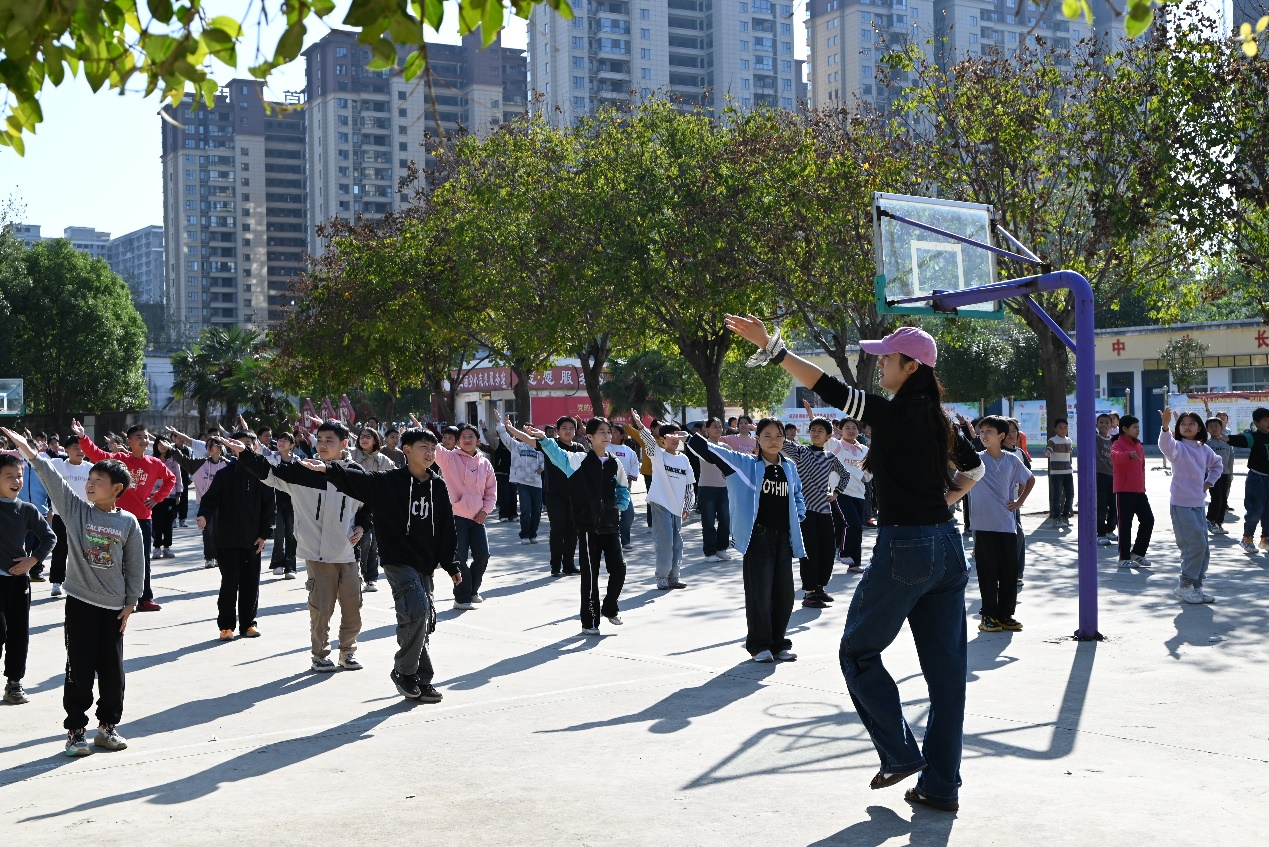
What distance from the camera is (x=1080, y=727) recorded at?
6828mm

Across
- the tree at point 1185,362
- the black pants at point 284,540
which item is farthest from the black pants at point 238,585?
the tree at point 1185,362

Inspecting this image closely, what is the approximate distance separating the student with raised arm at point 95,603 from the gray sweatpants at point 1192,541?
8524mm

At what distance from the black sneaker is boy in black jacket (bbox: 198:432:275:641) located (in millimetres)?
3203

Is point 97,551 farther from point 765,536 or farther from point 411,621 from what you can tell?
point 765,536

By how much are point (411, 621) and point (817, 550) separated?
5.05 meters

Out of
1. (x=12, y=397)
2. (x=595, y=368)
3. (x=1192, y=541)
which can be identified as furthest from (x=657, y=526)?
(x=12, y=397)

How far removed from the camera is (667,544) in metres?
13.5

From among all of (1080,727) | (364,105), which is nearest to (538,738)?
(1080,727)

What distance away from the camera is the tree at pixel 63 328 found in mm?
54531

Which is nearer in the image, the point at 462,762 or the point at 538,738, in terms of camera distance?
the point at 462,762

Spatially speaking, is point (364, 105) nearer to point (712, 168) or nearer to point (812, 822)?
point (712, 168)

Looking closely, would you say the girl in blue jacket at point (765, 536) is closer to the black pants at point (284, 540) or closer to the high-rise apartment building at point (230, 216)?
the black pants at point (284, 540)

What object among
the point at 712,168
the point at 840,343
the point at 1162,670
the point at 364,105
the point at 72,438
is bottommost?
the point at 1162,670

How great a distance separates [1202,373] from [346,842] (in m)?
51.2
